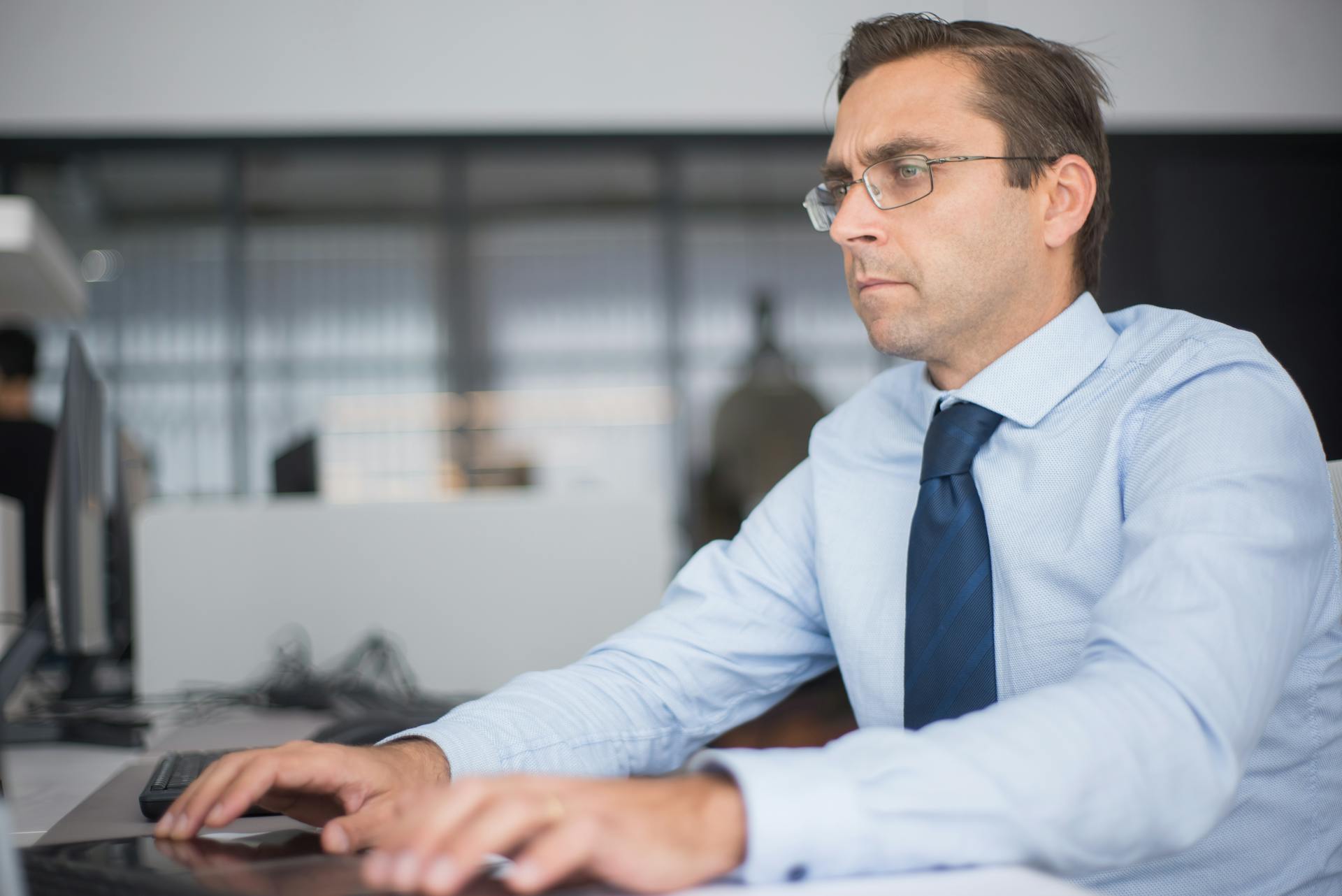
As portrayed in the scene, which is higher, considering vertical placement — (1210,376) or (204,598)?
(1210,376)

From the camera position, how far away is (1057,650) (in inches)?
38.4

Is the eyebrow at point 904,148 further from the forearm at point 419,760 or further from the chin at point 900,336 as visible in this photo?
the forearm at point 419,760

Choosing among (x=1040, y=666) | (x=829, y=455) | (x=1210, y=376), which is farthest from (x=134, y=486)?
(x=1210, y=376)

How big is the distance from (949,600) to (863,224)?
42cm

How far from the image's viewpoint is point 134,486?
220 centimetres

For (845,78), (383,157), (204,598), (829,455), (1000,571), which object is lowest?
(204,598)

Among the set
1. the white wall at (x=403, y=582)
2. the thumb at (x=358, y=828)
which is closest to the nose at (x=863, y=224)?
the thumb at (x=358, y=828)

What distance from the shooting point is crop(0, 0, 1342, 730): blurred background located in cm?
435

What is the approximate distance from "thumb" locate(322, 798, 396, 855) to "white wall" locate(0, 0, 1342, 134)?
12.5ft

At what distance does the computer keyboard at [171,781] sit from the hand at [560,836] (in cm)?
38

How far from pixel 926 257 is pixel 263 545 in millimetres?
1356

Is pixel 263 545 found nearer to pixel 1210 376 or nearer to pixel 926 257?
pixel 926 257

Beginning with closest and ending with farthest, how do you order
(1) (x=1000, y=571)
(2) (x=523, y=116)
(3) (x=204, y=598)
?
1. (1) (x=1000, y=571)
2. (3) (x=204, y=598)
3. (2) (x=523, y=116)

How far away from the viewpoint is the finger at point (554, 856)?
48cm
